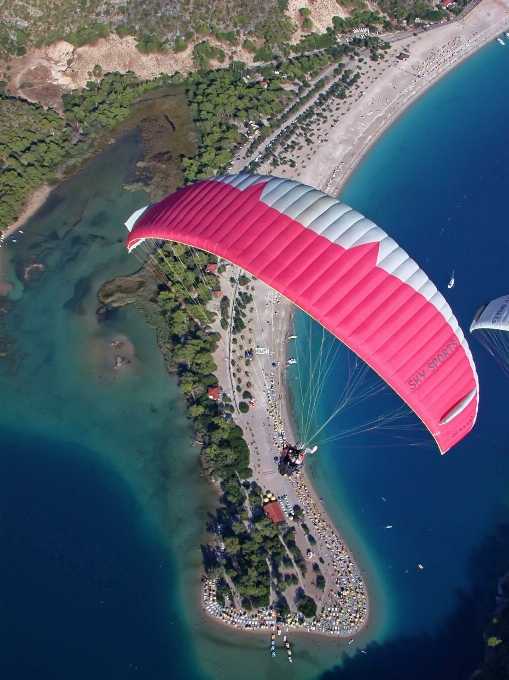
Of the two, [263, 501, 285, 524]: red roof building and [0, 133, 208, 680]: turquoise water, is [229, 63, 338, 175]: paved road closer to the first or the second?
[0, 133, 208, 680]: turquoise water

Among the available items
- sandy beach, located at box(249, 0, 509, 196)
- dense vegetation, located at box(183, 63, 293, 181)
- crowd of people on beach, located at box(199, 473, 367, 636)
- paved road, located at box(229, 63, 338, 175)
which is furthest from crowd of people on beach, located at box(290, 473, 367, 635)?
dense vegetation, located at box(183, 63, 293, 181)

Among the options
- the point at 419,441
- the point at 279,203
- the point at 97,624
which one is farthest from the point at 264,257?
the point at 97,624

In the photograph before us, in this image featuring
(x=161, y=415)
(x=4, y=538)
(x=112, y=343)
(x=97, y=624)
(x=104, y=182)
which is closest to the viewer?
(x=97, y=624)

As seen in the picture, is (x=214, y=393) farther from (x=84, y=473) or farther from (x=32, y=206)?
(x=32, y=206)

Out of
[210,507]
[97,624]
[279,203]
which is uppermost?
[279,203]

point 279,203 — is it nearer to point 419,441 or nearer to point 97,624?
point 419,441
